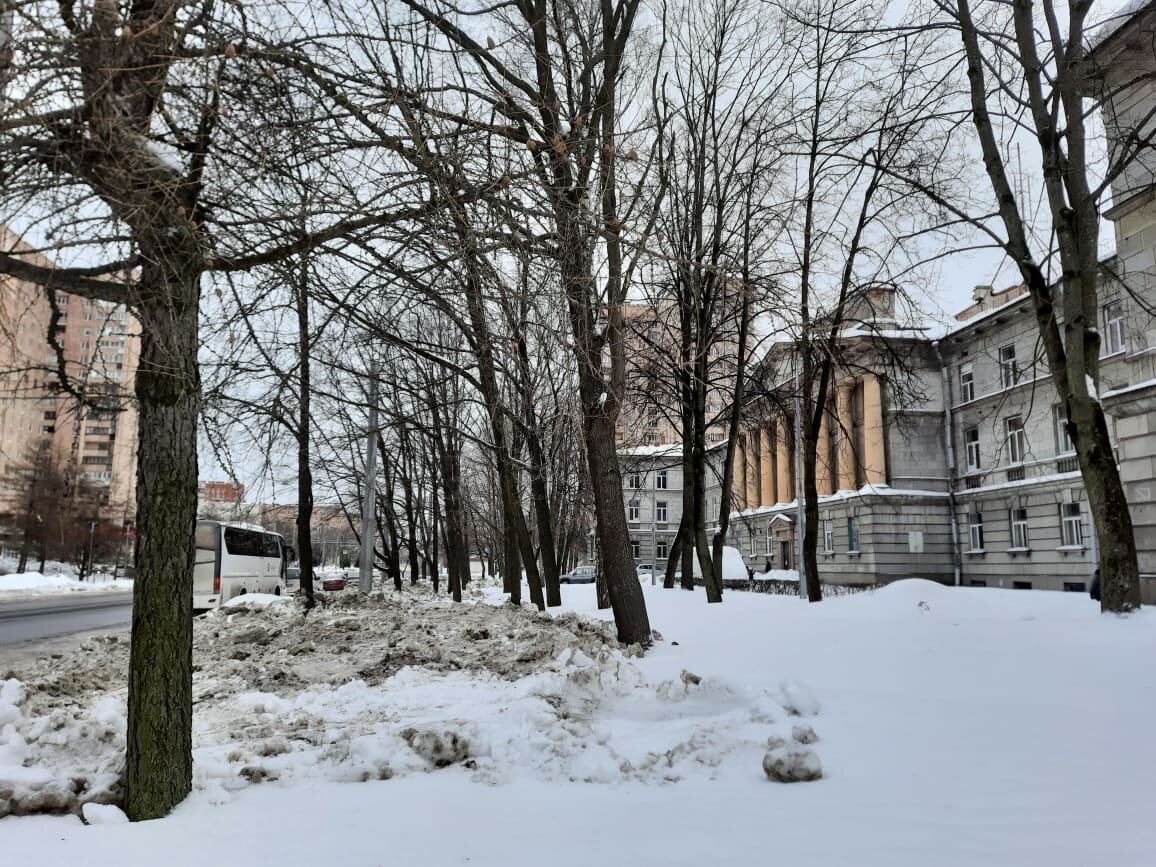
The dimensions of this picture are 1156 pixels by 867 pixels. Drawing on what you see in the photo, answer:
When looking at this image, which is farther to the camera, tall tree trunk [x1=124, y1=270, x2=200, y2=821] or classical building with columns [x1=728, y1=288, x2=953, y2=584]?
classical building with columns [x1=728, y1=288, x2=953, y2=584]

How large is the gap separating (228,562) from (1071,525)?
3136 cm

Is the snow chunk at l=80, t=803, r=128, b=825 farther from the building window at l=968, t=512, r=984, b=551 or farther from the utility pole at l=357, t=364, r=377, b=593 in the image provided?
the building window at l=968, t=512, r=984, b=551

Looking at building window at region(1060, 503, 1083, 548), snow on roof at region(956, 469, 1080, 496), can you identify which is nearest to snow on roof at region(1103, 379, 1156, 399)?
Answer: snow on roof at region(956, 469, 1080, 496)

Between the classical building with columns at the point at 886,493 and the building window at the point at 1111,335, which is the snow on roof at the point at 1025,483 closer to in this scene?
the classical building with columns at the point at 886,493

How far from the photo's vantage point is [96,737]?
205 inches

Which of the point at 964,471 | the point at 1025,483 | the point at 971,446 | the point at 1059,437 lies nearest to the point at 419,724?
the point at 1059,437

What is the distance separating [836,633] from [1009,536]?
30079 millimetres

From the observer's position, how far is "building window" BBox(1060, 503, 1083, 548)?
29984 millimetres

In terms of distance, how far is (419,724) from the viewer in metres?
5.71

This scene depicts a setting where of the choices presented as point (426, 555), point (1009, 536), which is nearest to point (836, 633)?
point (1009, 536)

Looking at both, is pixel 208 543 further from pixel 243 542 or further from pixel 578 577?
pixel 578 577

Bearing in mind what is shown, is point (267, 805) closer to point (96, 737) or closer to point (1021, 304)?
point (96, 737)

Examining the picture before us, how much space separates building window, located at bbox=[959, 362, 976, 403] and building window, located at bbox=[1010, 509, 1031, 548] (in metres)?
6.72

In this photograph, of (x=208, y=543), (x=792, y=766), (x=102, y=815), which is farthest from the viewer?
(x=208, y=543)
